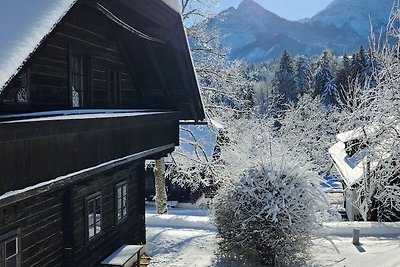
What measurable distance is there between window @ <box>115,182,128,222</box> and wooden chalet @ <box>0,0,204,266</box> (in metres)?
0.04

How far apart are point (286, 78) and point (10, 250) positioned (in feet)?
208

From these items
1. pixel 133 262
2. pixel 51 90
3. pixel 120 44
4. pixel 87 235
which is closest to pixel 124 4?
pixel 51 90

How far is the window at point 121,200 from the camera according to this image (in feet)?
32.7

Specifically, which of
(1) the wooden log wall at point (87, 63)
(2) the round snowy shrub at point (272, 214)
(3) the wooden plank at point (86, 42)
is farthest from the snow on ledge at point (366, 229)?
(3) the wooden plank at point (86, 42)

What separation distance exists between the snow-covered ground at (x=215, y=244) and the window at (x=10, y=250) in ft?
19.0

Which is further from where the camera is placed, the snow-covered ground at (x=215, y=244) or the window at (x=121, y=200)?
the snow-covered ground at (x=215, y=244)

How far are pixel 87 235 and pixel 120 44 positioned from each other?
453 centimetres

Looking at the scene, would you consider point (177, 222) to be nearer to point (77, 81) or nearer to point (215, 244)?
point (215, 244)

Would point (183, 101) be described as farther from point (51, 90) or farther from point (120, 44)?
point (51, 90)

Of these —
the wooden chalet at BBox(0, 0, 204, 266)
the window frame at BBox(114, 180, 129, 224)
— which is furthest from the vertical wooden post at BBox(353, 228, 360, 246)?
the window frame at BBox(114, 180, 129, 224)

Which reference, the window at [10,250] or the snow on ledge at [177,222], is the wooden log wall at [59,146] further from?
the snow on ledge at [177,222]

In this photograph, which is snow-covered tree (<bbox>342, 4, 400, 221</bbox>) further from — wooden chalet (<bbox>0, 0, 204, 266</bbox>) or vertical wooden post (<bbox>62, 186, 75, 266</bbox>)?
vertical wooden post (<bbox>62, 186, 75, 266</bbox>)

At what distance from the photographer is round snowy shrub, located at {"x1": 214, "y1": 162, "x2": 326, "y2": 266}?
11.2m

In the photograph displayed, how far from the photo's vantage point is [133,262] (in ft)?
31.3
